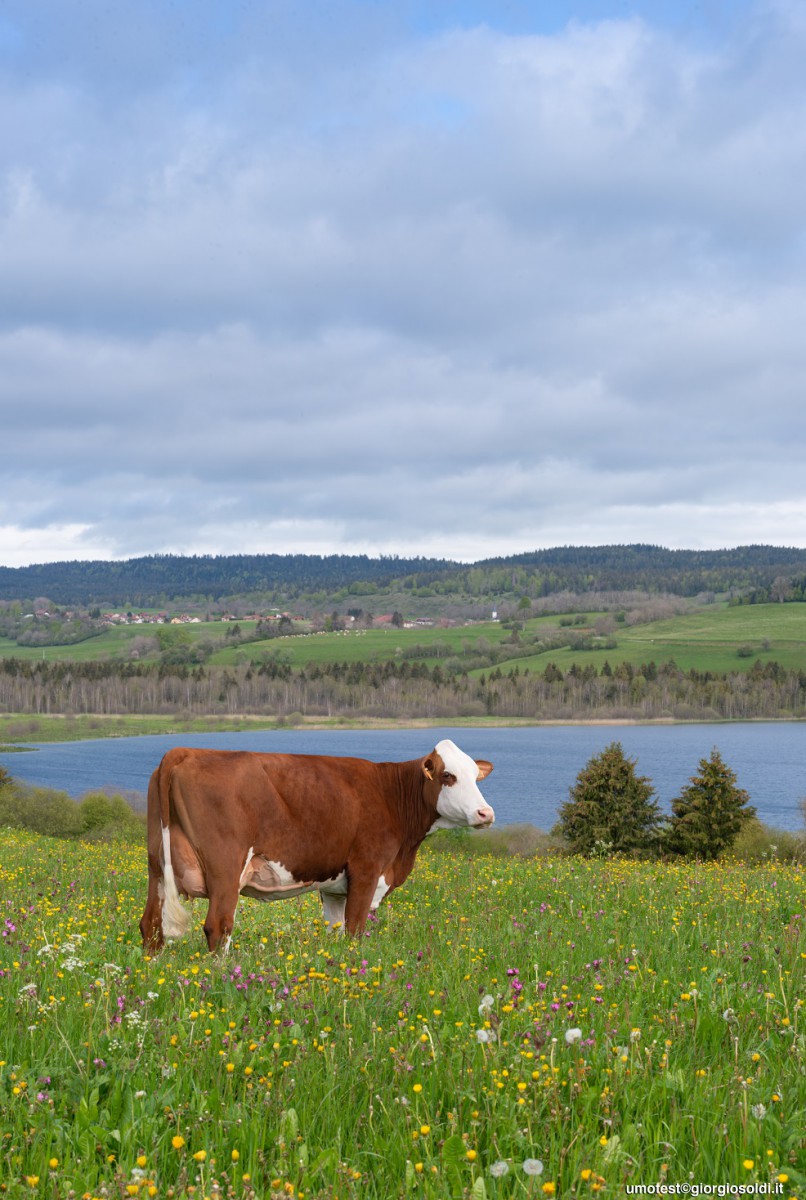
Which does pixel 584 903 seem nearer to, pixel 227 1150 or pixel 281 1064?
pixel 281 1064

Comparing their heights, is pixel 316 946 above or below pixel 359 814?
below

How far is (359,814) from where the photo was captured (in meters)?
9.23

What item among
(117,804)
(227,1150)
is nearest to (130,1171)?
(227,1150)

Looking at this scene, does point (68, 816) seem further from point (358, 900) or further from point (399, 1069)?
point (399, 1069)

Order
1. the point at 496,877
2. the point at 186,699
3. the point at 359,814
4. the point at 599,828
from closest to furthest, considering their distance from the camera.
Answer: the point at 359,814
the point at 496,877
the point at 599,828
the point at 186,699

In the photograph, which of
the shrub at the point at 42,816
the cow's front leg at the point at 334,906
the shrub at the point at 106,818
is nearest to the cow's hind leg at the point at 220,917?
the cow's front leg at the point at 334,906

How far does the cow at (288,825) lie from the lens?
798cm

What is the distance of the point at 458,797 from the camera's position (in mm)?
9883

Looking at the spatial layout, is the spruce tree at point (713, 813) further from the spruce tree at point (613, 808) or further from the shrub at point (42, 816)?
the shrub at point (42, 816)

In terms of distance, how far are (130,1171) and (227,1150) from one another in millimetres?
402

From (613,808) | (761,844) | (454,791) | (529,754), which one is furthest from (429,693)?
(454,791)

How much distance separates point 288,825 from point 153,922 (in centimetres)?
138

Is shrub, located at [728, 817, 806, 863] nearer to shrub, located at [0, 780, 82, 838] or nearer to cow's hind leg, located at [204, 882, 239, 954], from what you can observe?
cow's hind leg, located at [204, 882, 239, 954]

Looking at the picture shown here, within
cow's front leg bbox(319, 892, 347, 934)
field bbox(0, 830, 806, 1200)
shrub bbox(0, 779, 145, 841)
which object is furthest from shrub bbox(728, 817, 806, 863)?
field bbox(0, 830, 806, 1200)
